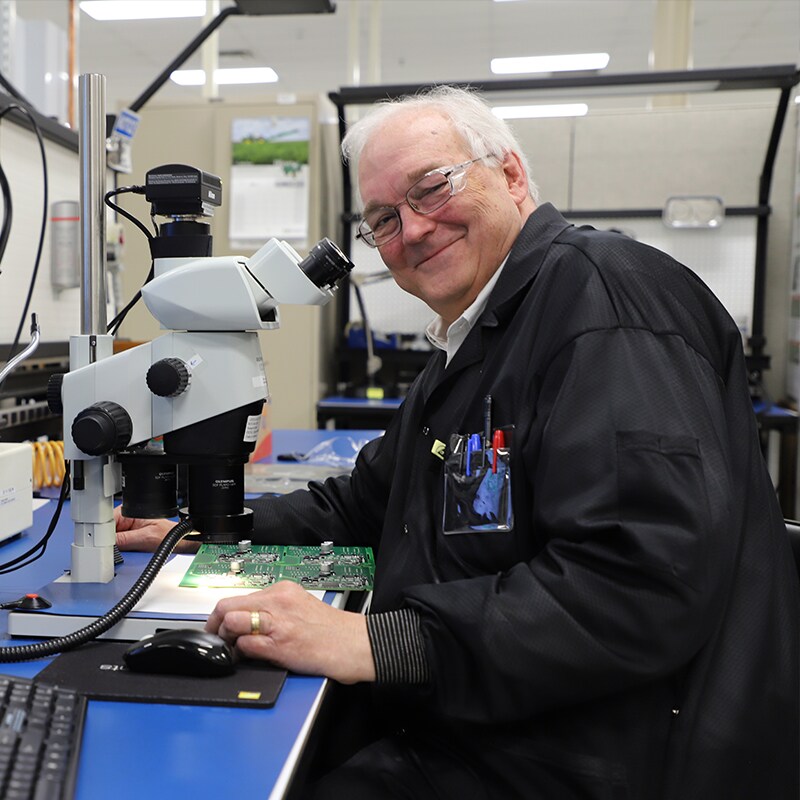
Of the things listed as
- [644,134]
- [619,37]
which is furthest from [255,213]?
[619,37]

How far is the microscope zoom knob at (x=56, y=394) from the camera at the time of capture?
3.24ft

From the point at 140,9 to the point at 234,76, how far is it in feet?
6.85

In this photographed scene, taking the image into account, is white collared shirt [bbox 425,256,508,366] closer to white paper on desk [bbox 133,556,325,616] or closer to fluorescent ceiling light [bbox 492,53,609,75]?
white paper on desk [bbox 133,556,325,616]

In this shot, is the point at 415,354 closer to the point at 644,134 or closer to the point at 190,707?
the point at 644,134

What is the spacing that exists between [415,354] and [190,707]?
3.00 m

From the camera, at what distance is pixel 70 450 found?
97cm

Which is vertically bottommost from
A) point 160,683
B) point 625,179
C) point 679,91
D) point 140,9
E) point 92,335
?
point 160,683

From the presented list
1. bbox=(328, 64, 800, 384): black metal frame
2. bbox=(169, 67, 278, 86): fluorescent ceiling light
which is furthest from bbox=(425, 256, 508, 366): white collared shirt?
bbox=(169, 67, 278, 86): fluorescent ceiling light

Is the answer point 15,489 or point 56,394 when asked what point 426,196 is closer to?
point 56,394

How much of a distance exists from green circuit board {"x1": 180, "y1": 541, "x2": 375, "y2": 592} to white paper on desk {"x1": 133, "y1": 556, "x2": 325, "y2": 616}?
1cm

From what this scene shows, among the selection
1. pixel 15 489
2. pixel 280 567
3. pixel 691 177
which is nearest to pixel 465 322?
pixel 280 567

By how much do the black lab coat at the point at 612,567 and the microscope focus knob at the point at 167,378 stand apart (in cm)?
34

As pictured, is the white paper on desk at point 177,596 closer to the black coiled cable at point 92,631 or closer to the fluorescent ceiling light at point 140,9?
the black coiled cable at point 92,631

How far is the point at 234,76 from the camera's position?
7996mm
